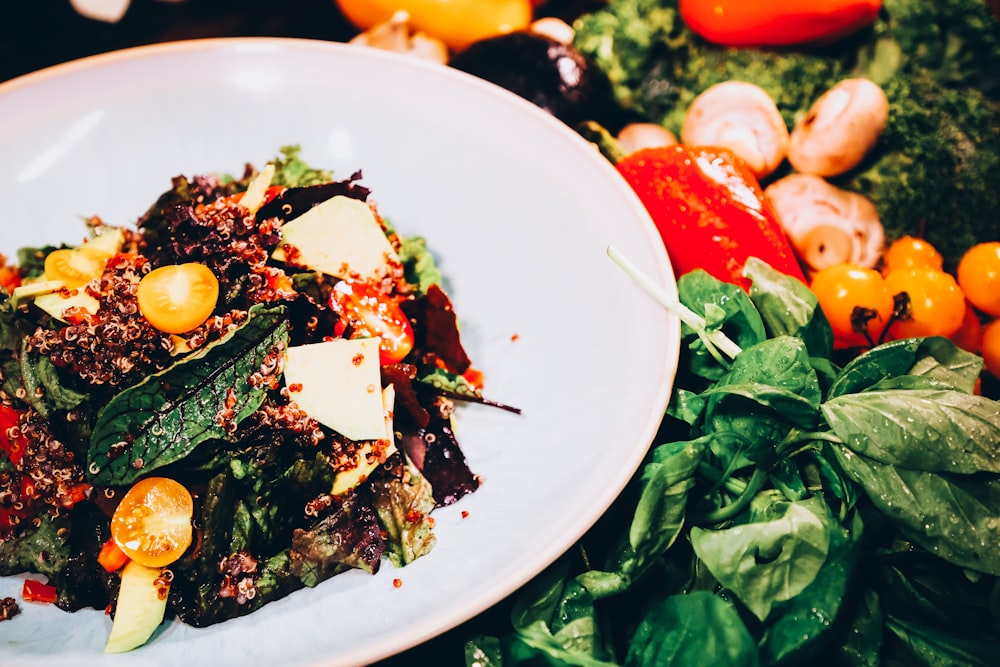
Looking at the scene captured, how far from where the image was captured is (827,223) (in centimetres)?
196

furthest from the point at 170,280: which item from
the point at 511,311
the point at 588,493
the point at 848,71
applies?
the point at 848,71

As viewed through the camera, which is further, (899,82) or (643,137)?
(643,137)

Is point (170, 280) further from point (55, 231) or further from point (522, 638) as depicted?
point (522, 638)

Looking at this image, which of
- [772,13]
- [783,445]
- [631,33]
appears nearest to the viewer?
[783,445]

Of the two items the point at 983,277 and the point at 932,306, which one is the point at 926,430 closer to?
the point at 932,306

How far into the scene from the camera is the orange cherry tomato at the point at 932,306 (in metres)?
1.72

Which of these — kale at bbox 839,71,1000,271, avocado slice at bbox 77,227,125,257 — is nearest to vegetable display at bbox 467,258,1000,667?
kale at bbox 839,71,1000,271

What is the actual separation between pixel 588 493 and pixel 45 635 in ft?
3.37

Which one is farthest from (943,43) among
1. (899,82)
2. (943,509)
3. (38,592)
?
(38,592)

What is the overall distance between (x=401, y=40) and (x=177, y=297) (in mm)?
1470

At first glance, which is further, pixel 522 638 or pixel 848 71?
pixel 848 71

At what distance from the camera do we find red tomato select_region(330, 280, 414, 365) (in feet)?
4.63

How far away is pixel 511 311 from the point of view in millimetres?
1675

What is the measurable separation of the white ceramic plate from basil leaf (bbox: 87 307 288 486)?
12.2 inches
